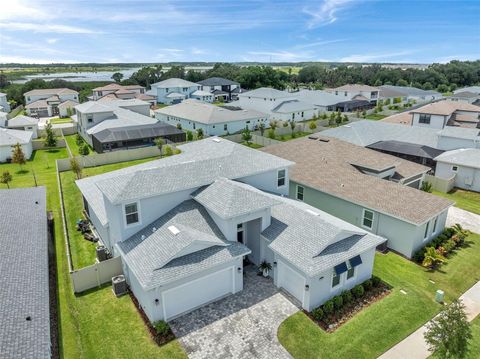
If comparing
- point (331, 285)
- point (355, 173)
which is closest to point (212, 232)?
point (331, 285)

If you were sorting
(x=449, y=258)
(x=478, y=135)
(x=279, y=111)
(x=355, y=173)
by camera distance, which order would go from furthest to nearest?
(x=279, y=111)
(x=478, y=135)
(x=355, y=173)
(x=449, y=258)

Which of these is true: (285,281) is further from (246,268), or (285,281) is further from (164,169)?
(164,169)

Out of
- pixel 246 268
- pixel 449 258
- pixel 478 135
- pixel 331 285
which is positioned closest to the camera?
pixel 331 285

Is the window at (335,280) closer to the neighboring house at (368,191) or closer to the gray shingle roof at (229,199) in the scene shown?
the gray shingle roof at (229,199)

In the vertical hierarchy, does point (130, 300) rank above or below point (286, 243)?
below

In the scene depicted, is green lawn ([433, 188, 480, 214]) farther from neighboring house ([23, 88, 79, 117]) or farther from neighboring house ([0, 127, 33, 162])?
neighboring house ([23, 88, 79, 117])

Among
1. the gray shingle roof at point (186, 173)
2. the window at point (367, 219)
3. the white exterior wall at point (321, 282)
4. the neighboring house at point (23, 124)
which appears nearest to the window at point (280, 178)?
the gray shingle roof at point (186, 173)

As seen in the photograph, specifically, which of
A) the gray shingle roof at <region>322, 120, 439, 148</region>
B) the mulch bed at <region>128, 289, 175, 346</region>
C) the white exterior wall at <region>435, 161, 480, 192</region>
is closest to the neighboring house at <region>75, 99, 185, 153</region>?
the gray shingle roof at <region>322, 120, 439, 148</region>
